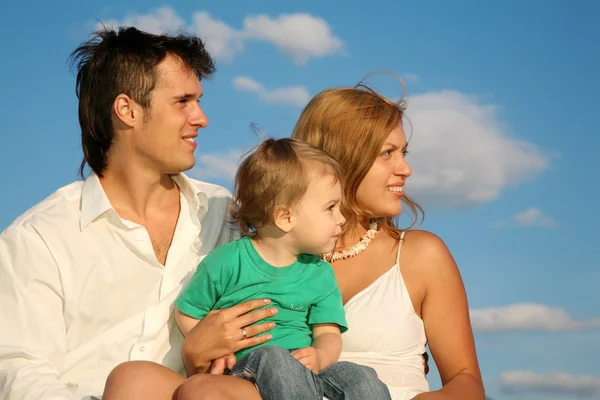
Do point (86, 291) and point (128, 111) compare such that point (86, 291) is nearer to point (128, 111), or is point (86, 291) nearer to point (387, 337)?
point (128, 111)

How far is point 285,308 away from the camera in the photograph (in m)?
4.18

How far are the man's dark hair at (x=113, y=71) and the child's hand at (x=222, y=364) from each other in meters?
2.02

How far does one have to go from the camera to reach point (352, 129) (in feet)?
15.7

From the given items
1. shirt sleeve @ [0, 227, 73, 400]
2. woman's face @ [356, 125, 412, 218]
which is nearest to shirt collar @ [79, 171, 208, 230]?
shirt sleeve @ [0, 227, 73, 400]

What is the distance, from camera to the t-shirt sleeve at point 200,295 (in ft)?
13.9

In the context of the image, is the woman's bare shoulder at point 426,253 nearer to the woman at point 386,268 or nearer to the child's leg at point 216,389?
the woman at point 386,268

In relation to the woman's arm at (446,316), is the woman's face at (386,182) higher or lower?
higher

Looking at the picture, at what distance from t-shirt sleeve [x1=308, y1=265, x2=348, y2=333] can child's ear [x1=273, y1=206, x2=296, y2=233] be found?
1.18 feet

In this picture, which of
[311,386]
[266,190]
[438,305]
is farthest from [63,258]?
[438,305]

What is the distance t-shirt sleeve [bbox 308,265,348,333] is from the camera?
423 cm

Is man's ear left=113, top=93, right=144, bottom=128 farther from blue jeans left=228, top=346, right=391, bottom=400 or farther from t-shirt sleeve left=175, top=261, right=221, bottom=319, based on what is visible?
blue jeans left=228, top=346, right=391, bottom=400

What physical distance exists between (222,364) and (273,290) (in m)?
0.45

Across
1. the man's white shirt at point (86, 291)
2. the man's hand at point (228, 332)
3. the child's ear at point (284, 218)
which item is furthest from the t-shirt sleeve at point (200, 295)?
the man's white shirt at point (86, 291)

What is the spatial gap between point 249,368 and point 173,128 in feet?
6.74
